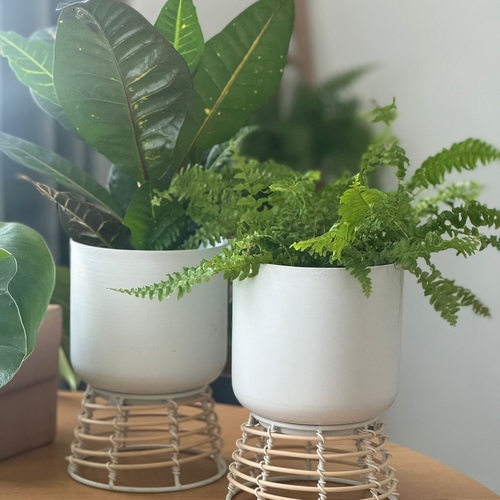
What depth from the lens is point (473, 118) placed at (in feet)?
4.04

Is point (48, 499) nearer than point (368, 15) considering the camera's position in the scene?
Yes

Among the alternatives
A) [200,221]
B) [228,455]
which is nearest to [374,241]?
[200,221]

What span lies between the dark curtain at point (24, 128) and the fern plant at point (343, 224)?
0.89m

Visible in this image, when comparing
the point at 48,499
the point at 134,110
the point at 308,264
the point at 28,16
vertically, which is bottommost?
the point at 48,499

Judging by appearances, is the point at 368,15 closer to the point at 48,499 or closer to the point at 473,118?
the point at 473,118

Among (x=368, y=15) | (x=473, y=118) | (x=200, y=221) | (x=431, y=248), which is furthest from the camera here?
(x=368, y=15)

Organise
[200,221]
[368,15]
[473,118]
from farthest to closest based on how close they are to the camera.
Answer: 1. [368,15]
2. [473,118]
3. [200,221]

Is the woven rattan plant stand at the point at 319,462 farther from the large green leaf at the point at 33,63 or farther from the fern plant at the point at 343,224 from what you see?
the large green leaf at the point at 33,63

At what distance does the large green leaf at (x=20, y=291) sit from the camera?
60cm

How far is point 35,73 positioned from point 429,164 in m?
0.36

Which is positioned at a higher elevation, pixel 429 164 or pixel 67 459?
pixel 429 164

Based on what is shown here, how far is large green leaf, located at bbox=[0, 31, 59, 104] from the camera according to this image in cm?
75

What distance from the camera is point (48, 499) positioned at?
0.67 meters

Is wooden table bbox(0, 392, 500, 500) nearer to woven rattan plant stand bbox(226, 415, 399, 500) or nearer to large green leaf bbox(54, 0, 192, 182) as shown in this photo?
woven rattan plant stand bbox(226, 415, 399, 500)
